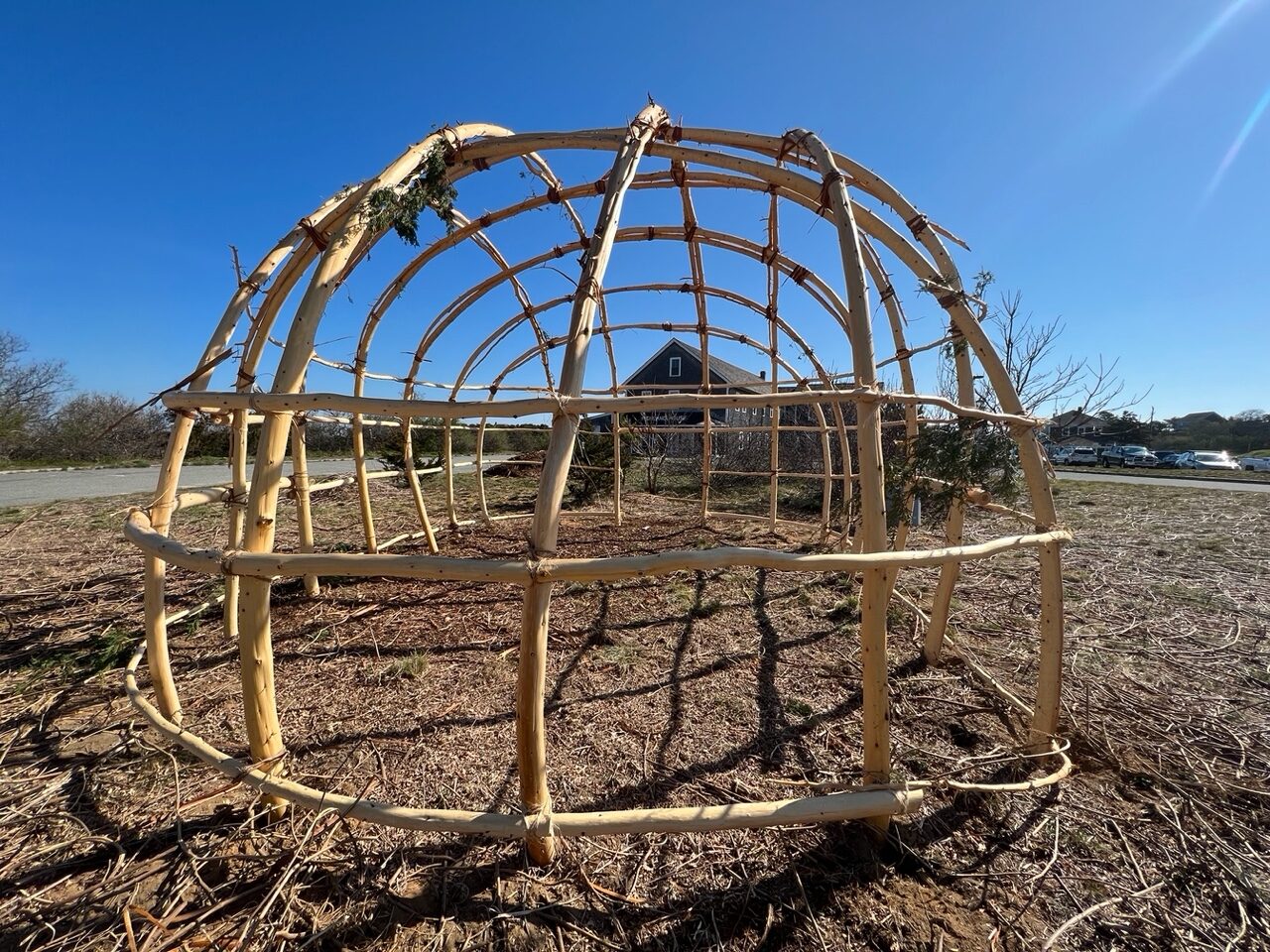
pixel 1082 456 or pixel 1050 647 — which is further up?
pixel 1082 456

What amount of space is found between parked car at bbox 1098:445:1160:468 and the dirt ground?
97.5ft

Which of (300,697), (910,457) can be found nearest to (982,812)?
(910,457)

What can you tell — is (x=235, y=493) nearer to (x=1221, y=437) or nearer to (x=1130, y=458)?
(x=1130, y=458)

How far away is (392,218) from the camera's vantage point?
218 cm

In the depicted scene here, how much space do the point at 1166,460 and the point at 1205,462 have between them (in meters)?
2.24

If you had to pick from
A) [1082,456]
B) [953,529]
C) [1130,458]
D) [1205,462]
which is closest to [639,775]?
[953,529]

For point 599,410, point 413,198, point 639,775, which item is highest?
point 413,198

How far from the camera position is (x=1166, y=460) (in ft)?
86.4

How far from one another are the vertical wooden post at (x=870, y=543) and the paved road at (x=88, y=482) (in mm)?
6895

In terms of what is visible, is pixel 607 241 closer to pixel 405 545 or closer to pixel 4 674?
pixel 4 674

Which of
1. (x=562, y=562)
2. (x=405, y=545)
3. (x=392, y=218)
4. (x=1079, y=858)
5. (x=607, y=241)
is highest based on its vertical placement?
(x=392, y=218)

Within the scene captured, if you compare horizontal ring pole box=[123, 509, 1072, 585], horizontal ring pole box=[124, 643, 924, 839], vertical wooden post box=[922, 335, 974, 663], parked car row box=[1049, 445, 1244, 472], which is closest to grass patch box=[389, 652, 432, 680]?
horizontal ring pole box=[124, 643, 924, 839]

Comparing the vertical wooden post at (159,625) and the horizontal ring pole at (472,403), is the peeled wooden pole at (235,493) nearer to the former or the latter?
the vertical wooden post at (159,625)

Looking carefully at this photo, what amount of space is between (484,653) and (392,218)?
268 centimetres
